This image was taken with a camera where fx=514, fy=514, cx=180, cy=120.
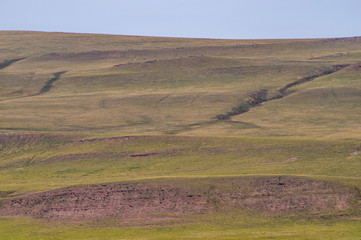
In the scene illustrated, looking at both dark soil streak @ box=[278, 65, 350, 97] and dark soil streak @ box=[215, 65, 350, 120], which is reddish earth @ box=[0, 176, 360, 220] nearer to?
dark soil streak @ box=[215, 65, 350, 120]


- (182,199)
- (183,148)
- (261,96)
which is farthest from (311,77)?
(182,199)

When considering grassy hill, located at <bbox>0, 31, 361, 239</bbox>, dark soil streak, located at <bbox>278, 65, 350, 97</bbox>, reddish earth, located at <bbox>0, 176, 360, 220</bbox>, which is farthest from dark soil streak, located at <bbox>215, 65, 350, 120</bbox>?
reddish earth, located at <bbox>0, 176, 360, 220</bbox>

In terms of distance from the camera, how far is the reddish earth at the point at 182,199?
3131 cm

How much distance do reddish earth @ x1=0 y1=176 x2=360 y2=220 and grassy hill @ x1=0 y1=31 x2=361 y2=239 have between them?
8 cm

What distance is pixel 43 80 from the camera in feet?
347

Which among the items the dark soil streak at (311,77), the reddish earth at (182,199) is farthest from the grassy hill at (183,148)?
the dark soil streak at (311,77)

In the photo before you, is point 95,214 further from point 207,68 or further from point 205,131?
point 207,68

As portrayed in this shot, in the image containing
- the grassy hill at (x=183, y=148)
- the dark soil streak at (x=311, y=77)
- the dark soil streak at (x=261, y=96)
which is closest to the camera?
the grassy hill at (x=183, y=148)

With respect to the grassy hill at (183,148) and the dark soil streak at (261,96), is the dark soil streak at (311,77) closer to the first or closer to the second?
the dark soil streak at (261,96)

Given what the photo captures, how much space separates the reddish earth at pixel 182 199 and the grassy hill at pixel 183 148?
0.08 meters

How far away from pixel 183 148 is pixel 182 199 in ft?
58.0

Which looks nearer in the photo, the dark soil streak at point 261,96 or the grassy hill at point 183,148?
the grassy hill at point 183,148

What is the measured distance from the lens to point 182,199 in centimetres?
3266

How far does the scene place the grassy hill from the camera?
1185 inches
